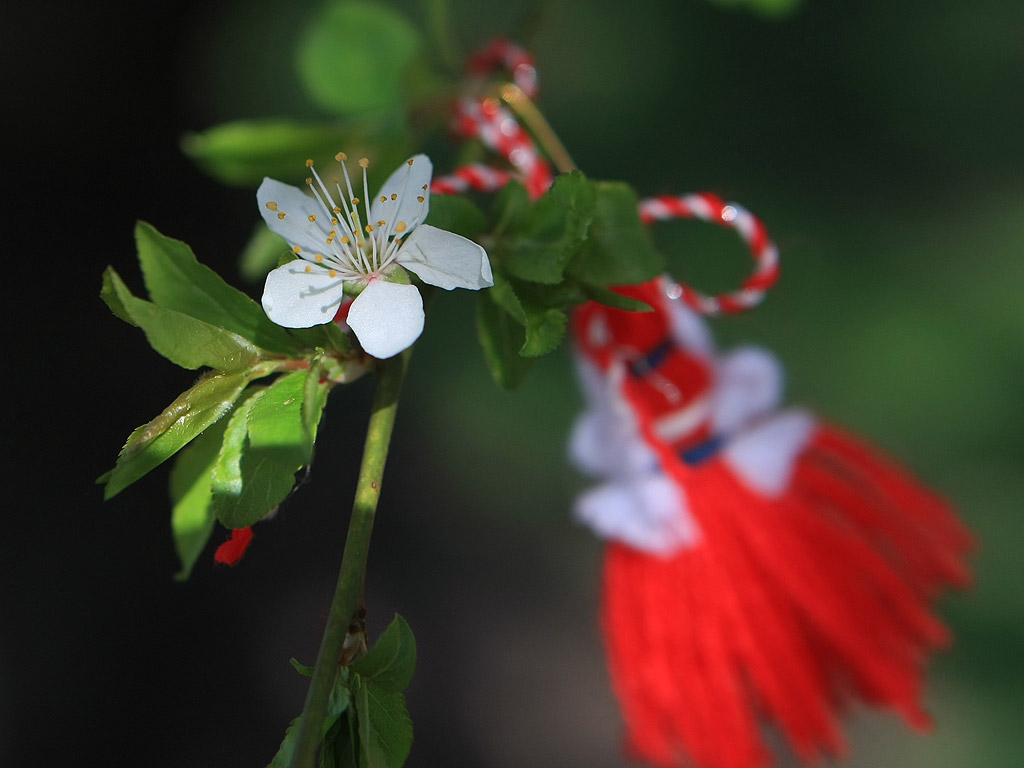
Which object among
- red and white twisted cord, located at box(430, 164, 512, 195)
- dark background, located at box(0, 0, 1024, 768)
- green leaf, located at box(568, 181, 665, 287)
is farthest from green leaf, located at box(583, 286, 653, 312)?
dark background, located at box(0, 0, 1024, 768)

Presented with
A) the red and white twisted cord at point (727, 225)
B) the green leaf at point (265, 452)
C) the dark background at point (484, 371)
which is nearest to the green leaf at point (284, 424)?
the green leaf at point (265, 452)

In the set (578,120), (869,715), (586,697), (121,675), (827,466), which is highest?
(578,120)

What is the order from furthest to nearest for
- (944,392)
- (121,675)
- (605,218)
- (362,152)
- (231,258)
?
(231,258)
(121,675)
(944,392)
(362,152)
(605,218)

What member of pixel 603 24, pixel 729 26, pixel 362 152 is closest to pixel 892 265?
pixel 729 26

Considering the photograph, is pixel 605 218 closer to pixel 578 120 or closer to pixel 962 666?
pixel 578 120

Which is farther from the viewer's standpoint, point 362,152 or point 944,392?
point 944,392

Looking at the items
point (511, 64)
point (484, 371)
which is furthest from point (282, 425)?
point (484, 371)

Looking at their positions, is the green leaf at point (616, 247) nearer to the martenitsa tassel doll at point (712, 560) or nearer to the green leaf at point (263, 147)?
the martenitsa tassel doll at point (712, 560)
